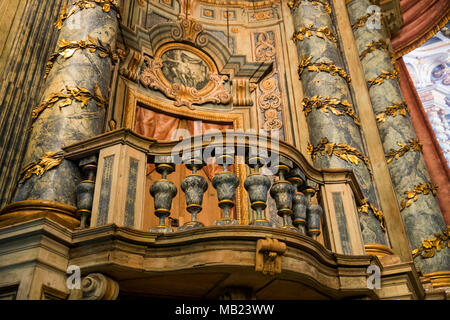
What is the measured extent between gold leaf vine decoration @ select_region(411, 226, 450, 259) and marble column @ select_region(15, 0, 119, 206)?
3.95 m

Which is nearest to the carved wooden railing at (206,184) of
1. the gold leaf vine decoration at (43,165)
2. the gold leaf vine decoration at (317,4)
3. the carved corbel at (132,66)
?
the gold leaf vine decoration at (43,165)

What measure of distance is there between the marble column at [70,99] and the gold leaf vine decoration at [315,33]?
9.56 feet

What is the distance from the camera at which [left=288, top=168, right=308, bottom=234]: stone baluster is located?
3457 mm

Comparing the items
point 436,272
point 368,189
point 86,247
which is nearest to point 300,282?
point 86,247

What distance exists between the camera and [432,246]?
5500 mm

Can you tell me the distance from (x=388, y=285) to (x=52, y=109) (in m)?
3.25

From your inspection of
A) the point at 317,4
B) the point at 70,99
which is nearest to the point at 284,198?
the point at 70,99

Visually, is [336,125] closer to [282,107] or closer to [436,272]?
[282,107]

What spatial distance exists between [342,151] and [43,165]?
135 inches

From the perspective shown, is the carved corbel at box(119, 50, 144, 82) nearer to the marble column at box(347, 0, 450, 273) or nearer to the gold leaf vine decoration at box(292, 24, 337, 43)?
the gold leaf vine decoration at box(292, 24, 337, 43)

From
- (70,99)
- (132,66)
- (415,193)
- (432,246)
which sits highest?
(132,66)

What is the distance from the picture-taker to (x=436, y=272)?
17.5 ft

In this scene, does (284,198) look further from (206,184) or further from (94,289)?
(94,289)

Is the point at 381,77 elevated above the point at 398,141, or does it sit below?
above
